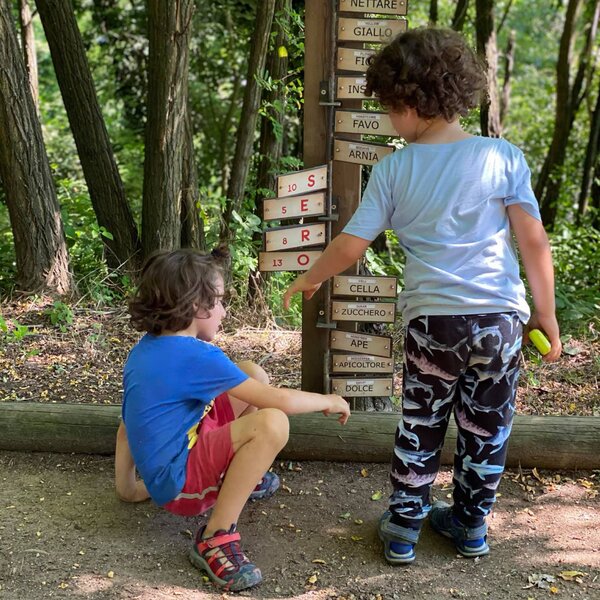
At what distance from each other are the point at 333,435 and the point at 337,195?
1090 mm

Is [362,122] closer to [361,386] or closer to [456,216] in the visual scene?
[456,216]

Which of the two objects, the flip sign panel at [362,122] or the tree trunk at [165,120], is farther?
the tree trunk at [165,120]

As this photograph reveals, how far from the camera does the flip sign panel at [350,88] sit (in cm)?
318

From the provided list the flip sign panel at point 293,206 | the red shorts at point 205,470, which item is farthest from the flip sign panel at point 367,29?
the red shorts at point 205,470

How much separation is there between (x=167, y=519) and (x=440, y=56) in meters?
2.04

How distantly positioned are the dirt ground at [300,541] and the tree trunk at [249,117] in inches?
103

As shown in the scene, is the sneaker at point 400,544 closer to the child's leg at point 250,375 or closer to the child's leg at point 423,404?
the child's leg at point 423,404

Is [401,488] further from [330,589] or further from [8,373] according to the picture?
[8,373]

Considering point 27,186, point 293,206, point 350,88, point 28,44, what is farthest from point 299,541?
point 28,44

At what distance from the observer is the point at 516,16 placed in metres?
17.2

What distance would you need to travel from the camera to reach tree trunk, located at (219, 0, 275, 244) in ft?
18.0

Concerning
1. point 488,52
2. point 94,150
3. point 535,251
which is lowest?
point 535,251

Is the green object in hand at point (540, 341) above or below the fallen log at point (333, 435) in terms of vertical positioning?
above

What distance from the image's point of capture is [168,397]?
8.73ft
